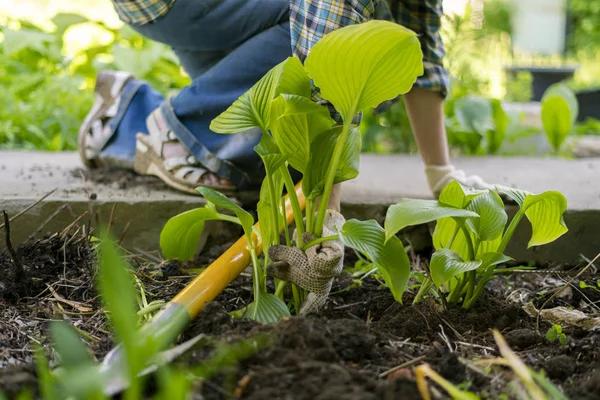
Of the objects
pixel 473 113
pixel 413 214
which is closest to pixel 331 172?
pixel 413 214

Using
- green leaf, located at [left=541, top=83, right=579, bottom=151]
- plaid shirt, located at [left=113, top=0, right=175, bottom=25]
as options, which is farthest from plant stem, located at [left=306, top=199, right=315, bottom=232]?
green leaf, located at [left=541, top=83, right=579, bottom=151]

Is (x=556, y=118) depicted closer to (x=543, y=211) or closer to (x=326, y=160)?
(x=543, y=211)

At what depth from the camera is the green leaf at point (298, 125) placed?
1.14 m

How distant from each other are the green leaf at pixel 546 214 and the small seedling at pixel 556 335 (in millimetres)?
151

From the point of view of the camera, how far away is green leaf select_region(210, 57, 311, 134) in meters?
1.18

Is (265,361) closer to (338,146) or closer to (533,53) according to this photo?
(338,146)

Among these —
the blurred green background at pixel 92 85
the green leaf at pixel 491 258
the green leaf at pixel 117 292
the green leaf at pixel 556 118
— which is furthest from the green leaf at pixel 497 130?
the green leaf at pixel 117 292

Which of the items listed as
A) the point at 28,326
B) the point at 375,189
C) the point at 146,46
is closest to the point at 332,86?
the point at 28,326

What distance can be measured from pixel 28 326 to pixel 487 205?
0.81 m

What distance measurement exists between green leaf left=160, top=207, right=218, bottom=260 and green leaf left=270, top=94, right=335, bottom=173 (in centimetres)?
21

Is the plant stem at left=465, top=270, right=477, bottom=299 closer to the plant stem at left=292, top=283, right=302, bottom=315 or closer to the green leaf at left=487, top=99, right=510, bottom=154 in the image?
the plant stem at left=292, top=283, right=302, bottom=315

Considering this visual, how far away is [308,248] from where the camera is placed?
4.05ft

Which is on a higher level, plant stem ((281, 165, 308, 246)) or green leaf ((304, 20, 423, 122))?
green leaf ((304, 20, 423, 122))

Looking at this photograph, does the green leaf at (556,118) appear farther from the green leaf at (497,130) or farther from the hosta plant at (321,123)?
the hosta plant at (321,123)
